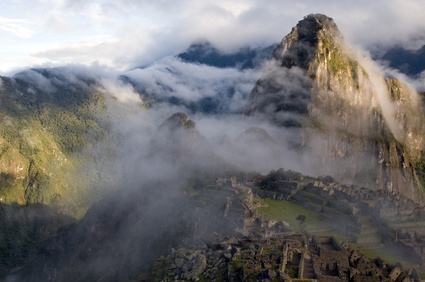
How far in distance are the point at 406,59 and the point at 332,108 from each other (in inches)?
3011

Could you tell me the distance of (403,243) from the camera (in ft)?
117

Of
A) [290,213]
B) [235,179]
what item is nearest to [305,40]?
[235,179]

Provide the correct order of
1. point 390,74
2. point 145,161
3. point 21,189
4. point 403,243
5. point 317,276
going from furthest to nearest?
point 390,74
point 21,189
point 145,161
point 403,243
point 317,276

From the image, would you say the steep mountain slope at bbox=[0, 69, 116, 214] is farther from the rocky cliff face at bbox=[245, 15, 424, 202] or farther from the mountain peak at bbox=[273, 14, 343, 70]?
the mountain peak at bbox=[273, 14, 343, 70]

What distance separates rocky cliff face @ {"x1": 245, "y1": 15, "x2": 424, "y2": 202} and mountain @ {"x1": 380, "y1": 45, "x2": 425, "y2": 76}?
49.7 metres

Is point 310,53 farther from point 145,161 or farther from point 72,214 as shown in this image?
point 72,214

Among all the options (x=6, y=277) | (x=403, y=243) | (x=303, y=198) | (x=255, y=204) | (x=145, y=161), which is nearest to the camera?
(x=403, y=243)

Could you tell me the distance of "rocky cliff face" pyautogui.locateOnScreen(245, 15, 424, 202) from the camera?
104m

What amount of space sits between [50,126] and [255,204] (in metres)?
139

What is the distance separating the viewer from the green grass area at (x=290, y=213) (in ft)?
135

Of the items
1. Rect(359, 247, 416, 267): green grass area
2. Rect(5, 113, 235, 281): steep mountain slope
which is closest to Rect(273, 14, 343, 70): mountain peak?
Rect(5, 113, 235, 281): steep mountain slope

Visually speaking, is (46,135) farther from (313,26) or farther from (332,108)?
(332,108)

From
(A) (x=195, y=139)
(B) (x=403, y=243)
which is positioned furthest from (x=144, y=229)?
(A) (x=195, y=139)

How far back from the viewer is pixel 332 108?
106938mm
